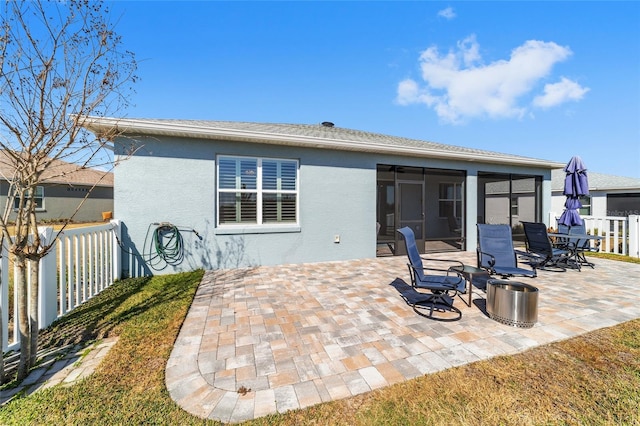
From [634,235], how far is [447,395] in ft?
35.1

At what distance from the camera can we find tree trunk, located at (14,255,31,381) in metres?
2.34

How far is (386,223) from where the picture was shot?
33.3ft

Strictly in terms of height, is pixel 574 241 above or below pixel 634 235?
below

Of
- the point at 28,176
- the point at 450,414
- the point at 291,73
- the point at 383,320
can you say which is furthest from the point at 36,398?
the point at 291,73

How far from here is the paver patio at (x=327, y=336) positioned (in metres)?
2.18

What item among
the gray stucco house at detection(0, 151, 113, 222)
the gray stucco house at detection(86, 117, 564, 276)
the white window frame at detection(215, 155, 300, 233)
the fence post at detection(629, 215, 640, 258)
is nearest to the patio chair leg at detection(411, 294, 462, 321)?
the gray stucco house at detection(86, 117, 564, 276)

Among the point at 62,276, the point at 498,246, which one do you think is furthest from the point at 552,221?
the point at 62,276

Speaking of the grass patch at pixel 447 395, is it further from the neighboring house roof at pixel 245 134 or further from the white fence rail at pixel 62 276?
the neighboring house roof at pixel 245 134

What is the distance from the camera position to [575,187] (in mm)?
7180

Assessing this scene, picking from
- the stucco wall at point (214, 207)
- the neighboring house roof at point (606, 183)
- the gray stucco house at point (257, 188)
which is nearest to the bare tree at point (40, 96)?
the gray stucco house at point (257, 188)

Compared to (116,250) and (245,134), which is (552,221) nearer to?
(245,134)

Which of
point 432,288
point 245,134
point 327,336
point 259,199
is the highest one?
→ point 245,134

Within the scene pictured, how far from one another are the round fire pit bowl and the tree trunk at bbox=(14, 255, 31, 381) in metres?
5.50

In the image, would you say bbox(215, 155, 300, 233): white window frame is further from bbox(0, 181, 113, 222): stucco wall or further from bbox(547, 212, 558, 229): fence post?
bbox(0, 181, 113, 222): stucco wall
